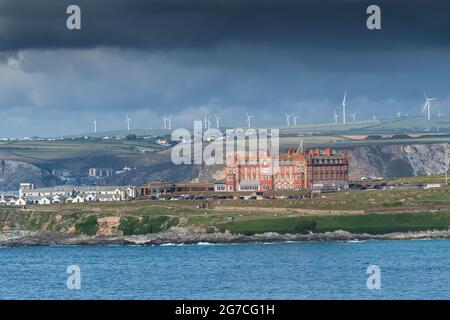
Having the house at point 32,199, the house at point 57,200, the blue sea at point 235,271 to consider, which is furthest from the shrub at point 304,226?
the house at point 32,199

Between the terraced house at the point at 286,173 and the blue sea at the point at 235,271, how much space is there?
45.9m

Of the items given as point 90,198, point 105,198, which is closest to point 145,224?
point 105,198

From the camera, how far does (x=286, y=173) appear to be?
175 meters

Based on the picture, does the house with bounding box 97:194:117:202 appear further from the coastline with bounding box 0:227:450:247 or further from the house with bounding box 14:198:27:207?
the coastline with bounding box 0:227:450:247

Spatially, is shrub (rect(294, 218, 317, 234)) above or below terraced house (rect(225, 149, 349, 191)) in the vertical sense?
below

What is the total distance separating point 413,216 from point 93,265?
1946 inches

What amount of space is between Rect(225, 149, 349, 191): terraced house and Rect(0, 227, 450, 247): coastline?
37.0 m

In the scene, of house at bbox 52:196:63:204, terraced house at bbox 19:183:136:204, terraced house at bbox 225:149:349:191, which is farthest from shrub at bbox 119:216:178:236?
house at bbox 52:196:63:204

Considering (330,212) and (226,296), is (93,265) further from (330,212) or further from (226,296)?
(330,212)

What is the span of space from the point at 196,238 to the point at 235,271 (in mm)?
44231

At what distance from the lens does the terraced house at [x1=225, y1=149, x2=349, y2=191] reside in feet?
572

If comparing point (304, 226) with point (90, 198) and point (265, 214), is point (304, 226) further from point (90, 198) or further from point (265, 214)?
point (90, 198)

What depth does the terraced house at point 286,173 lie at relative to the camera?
174375 mm
